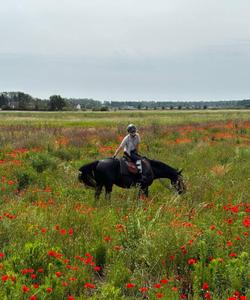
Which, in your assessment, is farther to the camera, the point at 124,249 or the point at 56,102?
the point at 56,102

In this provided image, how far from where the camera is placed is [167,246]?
5.66 meters

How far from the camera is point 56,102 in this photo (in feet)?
378

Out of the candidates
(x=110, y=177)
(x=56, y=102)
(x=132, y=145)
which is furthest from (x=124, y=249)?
(x=56, y=102)

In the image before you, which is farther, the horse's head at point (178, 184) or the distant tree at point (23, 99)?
the distant tree at point (23, 99)

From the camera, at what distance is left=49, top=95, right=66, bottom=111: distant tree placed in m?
116

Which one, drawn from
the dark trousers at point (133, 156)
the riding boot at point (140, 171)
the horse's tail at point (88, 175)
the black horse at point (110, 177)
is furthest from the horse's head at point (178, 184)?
the horse's tail at point (88, 175)

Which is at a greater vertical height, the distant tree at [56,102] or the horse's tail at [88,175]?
the horse's tail at [88,175]

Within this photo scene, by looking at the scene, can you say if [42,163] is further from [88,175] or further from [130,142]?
[130,142]

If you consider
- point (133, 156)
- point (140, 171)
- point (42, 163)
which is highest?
point (133, 156)

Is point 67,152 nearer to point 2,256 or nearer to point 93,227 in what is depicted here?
point 93,227

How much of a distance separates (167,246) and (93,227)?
140 centimetres

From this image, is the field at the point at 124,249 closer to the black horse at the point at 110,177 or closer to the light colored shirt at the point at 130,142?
the black horse at the point at 110,177

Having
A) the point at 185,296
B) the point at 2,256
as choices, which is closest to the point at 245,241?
the point at 185,296

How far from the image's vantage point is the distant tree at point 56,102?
11569 cm
